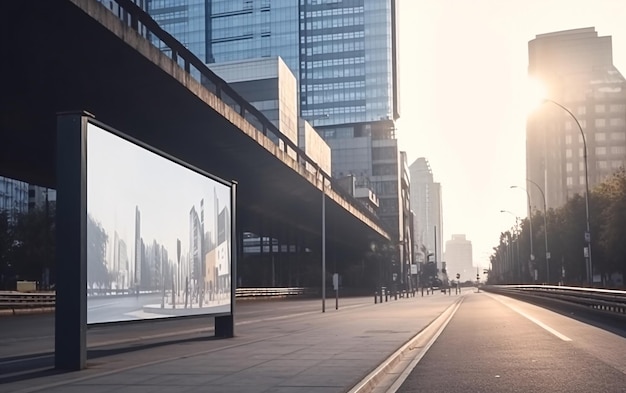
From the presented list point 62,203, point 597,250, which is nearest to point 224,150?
point 62,203

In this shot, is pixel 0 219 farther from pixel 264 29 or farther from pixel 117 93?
pixel 264 29

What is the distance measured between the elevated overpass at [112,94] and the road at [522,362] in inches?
502

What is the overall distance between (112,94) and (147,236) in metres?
15.6

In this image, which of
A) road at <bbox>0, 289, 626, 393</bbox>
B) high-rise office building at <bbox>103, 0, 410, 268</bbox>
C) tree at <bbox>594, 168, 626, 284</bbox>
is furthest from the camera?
high-rise office building at <bbox>103, 0, 410, 268</bbox>

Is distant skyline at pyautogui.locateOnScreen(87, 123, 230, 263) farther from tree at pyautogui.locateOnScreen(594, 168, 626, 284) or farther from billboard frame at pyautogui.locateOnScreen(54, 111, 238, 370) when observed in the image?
tree at pyautogui.locateOnScreen(594, 168, 626, 284)

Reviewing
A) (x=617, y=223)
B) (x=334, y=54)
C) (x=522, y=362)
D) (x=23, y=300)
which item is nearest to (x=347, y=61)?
(x=334, y=54)

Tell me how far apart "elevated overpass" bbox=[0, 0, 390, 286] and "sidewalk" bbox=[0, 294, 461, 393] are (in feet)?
30.6

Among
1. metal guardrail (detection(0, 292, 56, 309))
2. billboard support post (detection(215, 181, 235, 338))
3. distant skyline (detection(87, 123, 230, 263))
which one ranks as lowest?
metal guardrail (detection(0, 292, 56, 309))

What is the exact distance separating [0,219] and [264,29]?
366 feet

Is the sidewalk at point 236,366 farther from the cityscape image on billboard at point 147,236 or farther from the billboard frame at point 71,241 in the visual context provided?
the cityscape image on billboard at point 147,236

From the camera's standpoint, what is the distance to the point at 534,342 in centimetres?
1869

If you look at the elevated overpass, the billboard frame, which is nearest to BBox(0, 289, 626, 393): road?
the billboard frame

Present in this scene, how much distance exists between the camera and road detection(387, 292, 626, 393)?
11070 mm

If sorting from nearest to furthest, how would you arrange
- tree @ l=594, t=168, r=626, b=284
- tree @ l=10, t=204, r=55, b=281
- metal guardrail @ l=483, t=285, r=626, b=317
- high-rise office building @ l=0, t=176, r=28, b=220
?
metal guardrail @ l=483, t=285, r=626, b=317 → tree @ l=594, t=168, r=626, b=284 → tree @ l=10, t=204, r=55, b=281 → high-rise office building @ l=0, t=176, r=28, b=220
